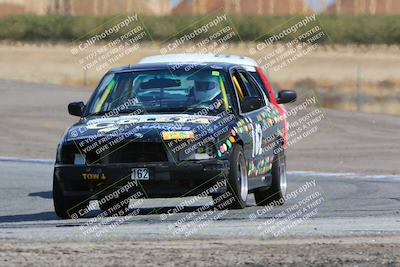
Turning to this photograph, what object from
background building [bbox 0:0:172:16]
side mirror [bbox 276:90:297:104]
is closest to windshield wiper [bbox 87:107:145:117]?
side mirror [bbox 276:90:297:104]

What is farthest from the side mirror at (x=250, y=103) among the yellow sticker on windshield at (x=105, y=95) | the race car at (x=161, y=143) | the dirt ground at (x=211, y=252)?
the dirt ground at (x=211, y=252)

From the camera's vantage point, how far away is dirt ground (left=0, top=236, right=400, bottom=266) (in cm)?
826

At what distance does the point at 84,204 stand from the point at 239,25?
41784mm

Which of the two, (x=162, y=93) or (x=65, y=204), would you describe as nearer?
(x=65, y=204)

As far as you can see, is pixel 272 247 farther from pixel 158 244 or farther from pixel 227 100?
pixel 227 100

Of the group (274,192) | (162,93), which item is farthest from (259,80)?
(162,93)

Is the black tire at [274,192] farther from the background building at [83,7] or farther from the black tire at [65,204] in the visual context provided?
the background building at [83,7]

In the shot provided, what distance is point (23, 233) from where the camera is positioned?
10070 mm

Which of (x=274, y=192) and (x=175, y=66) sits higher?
(x=175, y=66)

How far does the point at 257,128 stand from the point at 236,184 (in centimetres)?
139

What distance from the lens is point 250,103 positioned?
1352 cm

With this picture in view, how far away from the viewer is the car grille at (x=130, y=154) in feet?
40.5

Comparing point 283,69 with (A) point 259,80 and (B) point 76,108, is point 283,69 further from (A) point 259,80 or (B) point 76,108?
(B) point 76,108

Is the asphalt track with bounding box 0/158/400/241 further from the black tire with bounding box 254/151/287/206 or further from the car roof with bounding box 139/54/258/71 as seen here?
the car roof with bounding box 139/54/258/71
